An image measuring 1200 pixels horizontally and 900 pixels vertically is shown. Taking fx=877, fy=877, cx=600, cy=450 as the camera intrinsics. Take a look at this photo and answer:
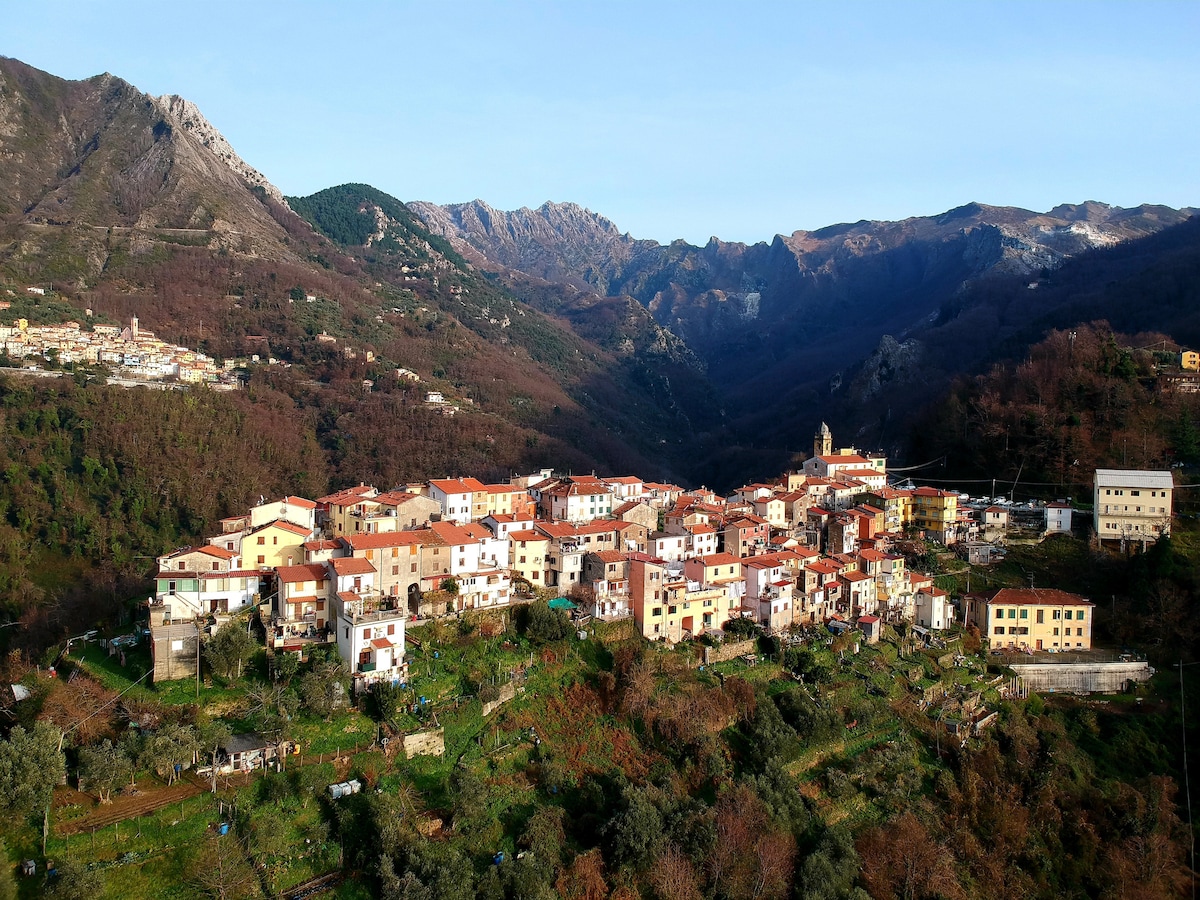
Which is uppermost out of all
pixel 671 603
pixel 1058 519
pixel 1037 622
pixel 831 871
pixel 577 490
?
pixel 577 490

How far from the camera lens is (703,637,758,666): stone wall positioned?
28.8 meters

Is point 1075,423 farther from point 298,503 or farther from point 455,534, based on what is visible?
point 298,503

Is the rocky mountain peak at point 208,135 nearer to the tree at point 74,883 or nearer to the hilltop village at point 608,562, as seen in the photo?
the hilltop village at point 608,562

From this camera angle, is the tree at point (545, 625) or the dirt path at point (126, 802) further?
the tree at point (545, 625)

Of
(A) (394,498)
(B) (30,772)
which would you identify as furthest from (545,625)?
(B) (30,772)

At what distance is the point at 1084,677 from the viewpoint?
32.8 m

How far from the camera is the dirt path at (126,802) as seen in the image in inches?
725

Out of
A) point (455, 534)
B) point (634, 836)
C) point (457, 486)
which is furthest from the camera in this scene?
point (457, 486)

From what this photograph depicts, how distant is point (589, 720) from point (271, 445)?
4390cm

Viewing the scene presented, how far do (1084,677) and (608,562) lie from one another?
18.7m

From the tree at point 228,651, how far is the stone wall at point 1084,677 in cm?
2693

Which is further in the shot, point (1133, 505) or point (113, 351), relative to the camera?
point (113, 351)

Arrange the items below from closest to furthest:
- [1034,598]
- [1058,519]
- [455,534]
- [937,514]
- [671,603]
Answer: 1. [455,534]
2. [671,603]
3. [1034,598]
4. [1058,519]
5. [937,514]

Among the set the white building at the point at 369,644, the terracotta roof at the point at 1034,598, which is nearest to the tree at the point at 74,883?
the white building at the point at 369,644
